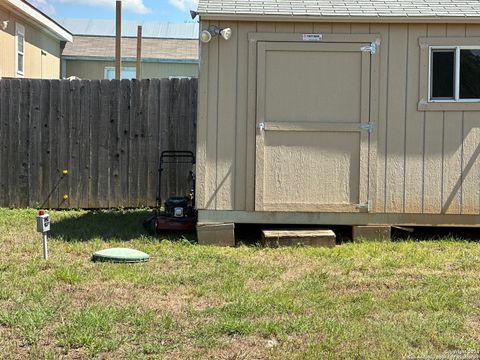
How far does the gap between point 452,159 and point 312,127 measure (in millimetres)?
1600

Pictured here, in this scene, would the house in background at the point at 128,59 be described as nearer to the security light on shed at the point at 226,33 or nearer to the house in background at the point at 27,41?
the house in background at the point at 27,41

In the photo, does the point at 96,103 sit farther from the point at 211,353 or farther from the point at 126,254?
the point at 211,353

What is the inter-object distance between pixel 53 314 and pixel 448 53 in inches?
199

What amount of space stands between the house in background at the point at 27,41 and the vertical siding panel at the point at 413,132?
8.41m

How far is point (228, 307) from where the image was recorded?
14.9ft

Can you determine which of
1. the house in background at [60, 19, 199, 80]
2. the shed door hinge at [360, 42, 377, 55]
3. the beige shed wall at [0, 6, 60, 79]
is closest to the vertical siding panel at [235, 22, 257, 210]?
the shed door hinge at [360, 42, 377, 55]

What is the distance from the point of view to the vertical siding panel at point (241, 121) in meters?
6.99

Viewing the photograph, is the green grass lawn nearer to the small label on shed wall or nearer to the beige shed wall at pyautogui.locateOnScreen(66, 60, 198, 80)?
the small label on shed wall

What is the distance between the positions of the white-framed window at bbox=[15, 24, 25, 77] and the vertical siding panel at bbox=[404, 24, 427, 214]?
950 centimetres

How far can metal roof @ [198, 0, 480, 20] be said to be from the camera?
22.5 ft

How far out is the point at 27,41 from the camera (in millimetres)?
14602

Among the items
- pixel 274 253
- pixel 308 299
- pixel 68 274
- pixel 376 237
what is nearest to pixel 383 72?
pixel 376 237

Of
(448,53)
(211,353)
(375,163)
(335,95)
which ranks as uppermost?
(448,53)

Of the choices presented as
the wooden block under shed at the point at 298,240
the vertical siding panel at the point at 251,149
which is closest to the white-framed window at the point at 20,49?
the vertical siding panel at the point at 251,149
